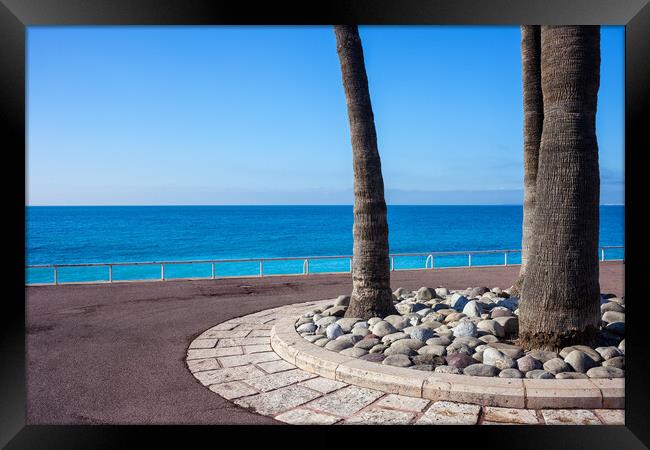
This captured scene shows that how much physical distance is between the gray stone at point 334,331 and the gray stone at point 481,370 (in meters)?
1.91

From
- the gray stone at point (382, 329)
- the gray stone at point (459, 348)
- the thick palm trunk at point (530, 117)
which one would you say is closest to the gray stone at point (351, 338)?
the gray stone at point (382, 329)

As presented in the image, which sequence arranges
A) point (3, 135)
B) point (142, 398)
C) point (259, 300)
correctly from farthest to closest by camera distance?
point (259, 300), point (142, 398), point (3, 135)

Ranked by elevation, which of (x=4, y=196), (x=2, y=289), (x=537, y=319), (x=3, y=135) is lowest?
(x=537, y=319)

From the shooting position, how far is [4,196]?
3.54 meters

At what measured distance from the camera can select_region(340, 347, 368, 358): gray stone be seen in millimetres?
5262

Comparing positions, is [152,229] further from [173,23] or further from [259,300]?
[173,23]

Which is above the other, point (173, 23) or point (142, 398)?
point (173, 23)

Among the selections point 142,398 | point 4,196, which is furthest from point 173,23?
point 142,398

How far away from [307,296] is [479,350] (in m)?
5.91

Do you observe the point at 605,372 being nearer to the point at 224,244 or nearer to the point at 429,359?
the point at 429,359

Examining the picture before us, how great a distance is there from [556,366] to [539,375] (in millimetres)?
274

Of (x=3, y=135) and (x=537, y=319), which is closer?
(x=3, y=135)

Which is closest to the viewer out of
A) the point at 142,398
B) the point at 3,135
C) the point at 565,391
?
the point at 3,135

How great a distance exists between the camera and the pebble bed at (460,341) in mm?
4582
